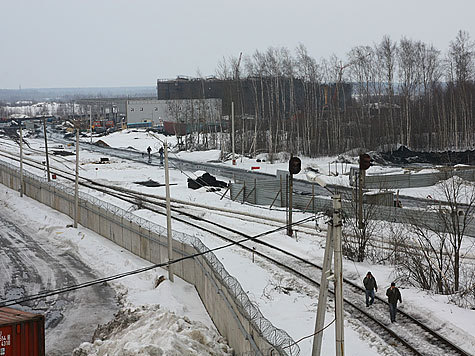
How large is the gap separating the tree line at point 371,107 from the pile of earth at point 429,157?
3.63 metres

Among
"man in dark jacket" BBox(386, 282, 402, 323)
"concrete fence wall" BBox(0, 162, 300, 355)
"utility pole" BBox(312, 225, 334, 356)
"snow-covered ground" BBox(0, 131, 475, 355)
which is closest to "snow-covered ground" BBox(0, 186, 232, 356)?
"snow-covered ground" BBox(0, 131, 475, 355)

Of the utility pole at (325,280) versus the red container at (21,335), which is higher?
the utility pole at (325,280)

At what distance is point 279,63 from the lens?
70.6 m

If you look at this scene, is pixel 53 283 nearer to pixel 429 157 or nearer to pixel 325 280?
pixel 325 280

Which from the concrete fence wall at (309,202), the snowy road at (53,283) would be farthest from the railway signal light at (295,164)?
the snowy road at (53,283)

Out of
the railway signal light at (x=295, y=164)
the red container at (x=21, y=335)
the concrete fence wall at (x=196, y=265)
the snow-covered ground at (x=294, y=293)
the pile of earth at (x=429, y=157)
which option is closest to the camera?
the concrete fence wall at (x=196, y=265)

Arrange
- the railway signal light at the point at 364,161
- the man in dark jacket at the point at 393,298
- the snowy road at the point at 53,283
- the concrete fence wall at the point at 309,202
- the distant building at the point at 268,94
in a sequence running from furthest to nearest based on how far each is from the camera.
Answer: the distant building at the point at 268,94, the concrete fence wall at the point at 309,202, the railway signal light at the point at 364,161, the snowy road at the point at 53,283, the man in dark jacket at the point at 393,298

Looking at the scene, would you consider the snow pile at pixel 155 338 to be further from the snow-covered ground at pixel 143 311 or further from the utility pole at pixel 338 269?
the utility pole at pixel 338 269

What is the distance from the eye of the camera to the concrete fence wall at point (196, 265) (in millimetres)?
14531

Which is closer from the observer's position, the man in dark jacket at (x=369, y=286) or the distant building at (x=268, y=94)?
the man in dark jacket at (x=369, y=286)

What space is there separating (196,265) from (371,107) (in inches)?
2165

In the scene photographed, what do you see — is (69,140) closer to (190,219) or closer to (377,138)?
(377,138)

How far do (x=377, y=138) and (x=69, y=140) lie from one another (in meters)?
57.3

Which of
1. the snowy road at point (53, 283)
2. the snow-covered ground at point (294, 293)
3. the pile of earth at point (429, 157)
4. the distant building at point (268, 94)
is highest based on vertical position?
the distant building at point (268, 94)
